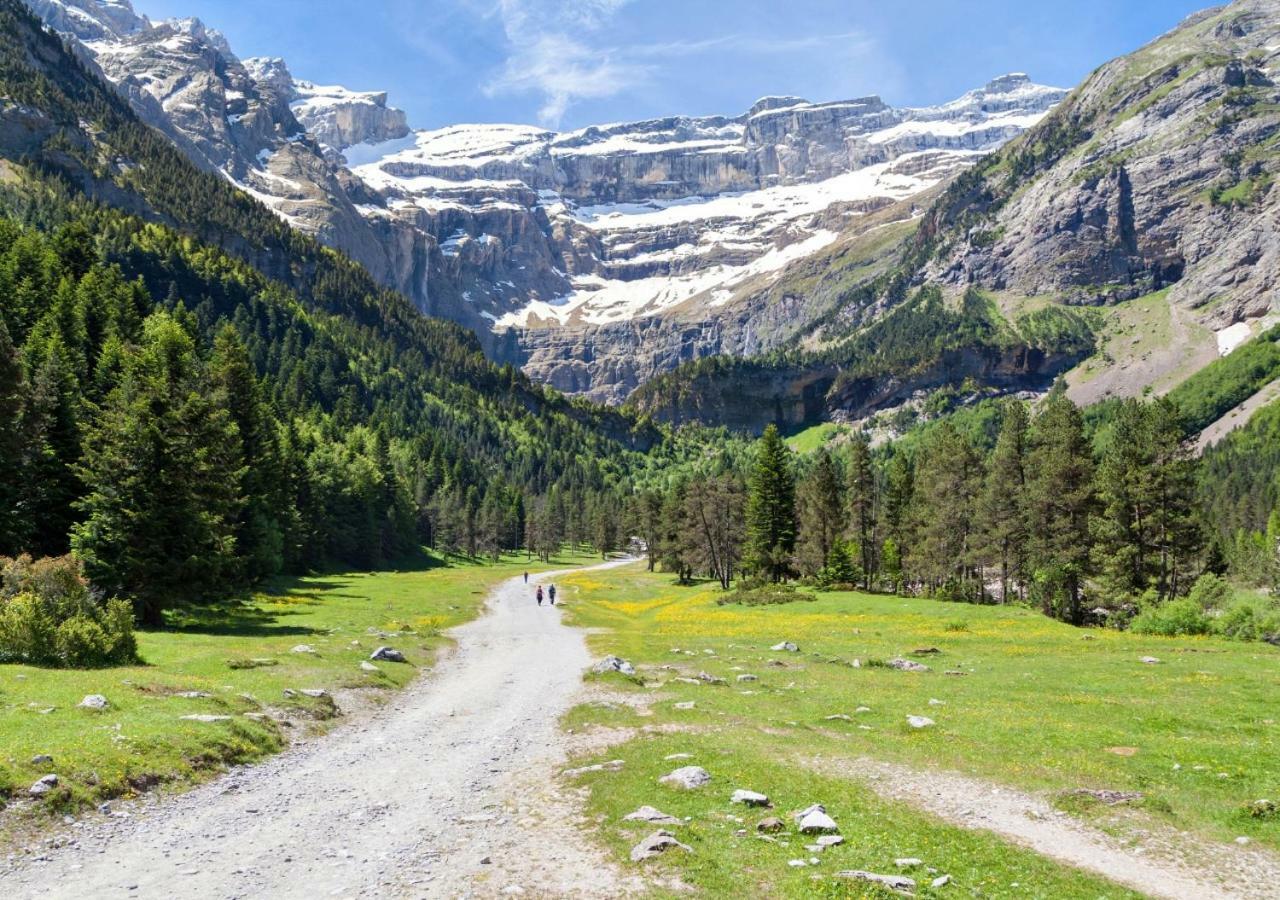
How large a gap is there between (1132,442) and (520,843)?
5425cm

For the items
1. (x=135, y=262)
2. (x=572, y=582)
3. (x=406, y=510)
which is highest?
(x=135, y=262)

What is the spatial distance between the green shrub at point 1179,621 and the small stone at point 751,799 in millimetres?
38815

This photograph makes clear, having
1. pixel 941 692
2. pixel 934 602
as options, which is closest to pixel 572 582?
pixel 934 602

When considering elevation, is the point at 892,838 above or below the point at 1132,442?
below

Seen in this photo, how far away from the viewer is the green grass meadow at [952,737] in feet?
36.7

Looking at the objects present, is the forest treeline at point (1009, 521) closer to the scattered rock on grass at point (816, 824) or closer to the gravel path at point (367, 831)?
the scattered rock on grass at point (816, 824)

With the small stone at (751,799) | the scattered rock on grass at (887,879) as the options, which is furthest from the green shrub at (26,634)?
the scattered rock on grass at (887,879)

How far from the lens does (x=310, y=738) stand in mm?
18594

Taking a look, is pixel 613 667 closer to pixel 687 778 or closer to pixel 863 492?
pixel 687 778

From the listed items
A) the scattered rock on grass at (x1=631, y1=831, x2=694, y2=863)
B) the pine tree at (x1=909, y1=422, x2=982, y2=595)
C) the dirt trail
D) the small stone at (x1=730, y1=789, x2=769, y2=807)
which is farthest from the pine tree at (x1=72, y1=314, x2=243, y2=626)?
the pine tree at (x1=909, y1=422, x2=982, y2=595)

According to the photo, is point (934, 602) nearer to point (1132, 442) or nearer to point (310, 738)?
point (1132, 442)

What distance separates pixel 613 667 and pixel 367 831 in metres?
18.1

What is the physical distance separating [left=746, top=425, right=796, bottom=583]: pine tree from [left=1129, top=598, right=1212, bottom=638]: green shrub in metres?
36.9

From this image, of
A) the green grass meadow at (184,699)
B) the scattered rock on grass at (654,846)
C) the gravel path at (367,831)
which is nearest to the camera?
the gravel path at (367,831)
